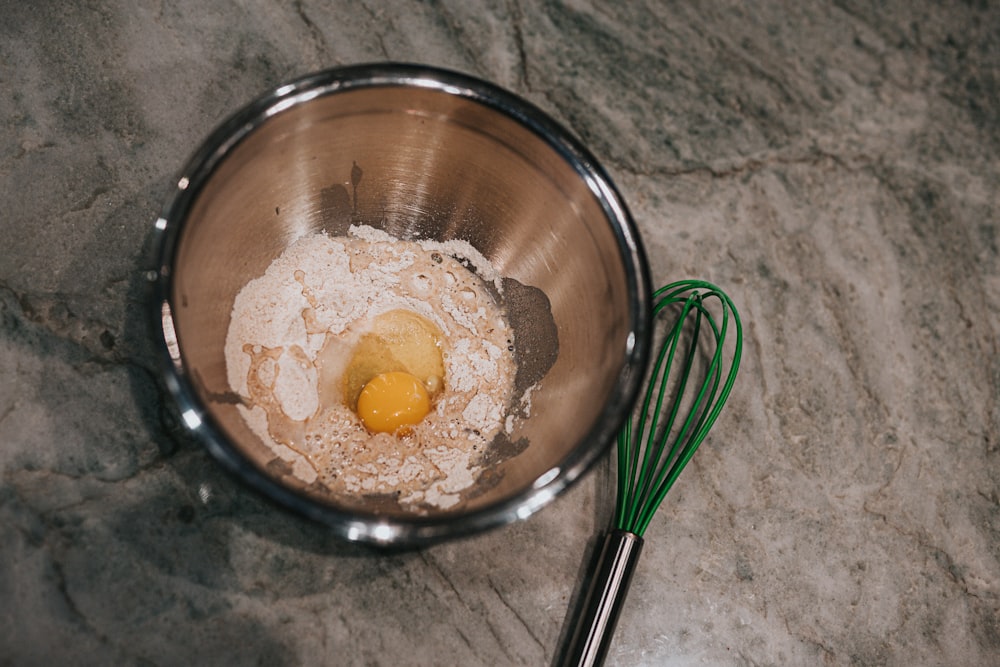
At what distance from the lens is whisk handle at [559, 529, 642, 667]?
114cm

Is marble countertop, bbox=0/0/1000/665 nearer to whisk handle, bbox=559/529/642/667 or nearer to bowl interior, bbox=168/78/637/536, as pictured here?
whisk handle, bbox=559/529/642/667

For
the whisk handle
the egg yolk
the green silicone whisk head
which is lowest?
the whisk handle

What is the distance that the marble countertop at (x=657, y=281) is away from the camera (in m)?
1.15

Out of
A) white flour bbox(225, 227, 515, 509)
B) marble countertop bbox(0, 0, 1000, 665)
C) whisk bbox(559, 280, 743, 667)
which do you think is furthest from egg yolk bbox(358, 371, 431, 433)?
whisk bbox(559, 280, 743, 667)

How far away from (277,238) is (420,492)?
1.35 feet

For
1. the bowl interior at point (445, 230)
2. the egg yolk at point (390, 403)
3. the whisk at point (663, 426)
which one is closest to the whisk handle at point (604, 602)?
the whisk at point (663, 426)

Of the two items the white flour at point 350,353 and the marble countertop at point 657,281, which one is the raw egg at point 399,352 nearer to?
the white flour at point 350,353

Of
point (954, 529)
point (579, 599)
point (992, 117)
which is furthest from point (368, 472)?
point (992, 117)

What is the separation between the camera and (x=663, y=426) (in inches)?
51.0

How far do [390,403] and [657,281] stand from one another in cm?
49

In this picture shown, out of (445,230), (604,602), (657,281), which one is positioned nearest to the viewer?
(604,602)

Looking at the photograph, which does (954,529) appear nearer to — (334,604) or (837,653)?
(837,653)

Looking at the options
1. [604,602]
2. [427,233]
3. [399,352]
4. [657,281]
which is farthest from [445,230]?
[604,602]

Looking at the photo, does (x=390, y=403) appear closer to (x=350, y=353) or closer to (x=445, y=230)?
(x=350, y=353)
